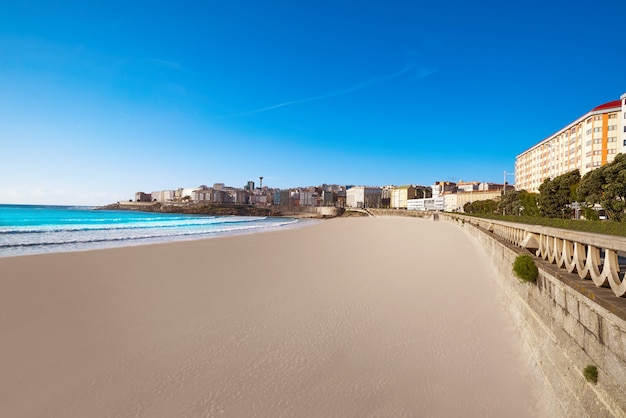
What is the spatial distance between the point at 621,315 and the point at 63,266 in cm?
1802

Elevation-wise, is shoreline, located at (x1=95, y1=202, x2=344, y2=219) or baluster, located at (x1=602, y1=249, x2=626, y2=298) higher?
baluster, located at (x1=602, y1=249, x2=626, y2=298)

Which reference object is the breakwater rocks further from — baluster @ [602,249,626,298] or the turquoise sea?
baluster @ [602,249,626,298]

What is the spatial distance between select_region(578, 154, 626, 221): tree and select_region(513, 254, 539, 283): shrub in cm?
2048

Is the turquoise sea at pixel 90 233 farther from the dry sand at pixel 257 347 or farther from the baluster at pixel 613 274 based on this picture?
the baluster at pixel 613 274

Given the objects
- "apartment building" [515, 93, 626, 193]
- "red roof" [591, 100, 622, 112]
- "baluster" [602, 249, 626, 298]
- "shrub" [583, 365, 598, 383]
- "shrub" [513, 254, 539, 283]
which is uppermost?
"red roof" [591, 100, 622, 112]

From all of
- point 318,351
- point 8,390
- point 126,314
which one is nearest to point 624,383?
point 318,351

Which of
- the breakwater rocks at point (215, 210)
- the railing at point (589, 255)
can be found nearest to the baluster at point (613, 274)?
the railing at point (589, 255)

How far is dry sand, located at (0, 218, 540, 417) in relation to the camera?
16.1 feet

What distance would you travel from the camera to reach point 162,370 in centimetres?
565

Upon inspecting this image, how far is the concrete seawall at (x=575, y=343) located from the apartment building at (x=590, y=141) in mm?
63120

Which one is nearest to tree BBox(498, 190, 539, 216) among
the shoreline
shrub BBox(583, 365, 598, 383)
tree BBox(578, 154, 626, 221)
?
tree BBox(578, 154, 626, 221)

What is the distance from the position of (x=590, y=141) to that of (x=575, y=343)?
2835 inches

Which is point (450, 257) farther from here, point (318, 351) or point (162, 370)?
point (162, 370)

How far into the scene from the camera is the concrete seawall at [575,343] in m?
3.44
